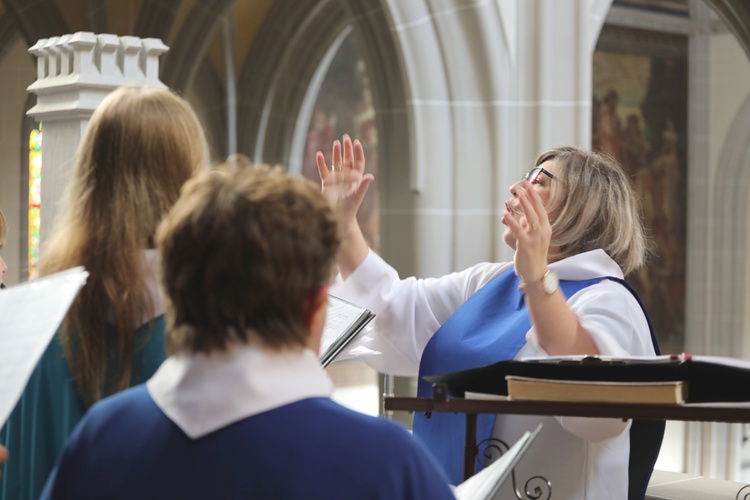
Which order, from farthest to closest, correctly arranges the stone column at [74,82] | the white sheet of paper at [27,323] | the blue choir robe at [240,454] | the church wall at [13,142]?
1. the church wall at [13,142]
2. the stone column at [74,82]
3. the white sheet of paper at [27,323]
4. the blue choir robe at [240,454]

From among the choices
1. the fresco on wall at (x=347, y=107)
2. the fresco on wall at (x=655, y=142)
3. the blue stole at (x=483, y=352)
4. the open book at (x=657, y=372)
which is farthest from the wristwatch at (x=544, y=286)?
the fresco on wall at (x=347, y=107)

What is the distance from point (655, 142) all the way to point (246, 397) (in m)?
13.6

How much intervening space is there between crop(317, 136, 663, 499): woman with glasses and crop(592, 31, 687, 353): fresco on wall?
11.2m

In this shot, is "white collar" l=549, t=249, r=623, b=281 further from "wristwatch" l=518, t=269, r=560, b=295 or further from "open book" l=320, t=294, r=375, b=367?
"open book" l=320, t=294, r=375, b=367

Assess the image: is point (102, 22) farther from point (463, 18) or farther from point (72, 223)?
point (72, 223)

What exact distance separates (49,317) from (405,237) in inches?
205

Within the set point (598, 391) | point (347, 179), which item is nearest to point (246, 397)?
point (598, 391)

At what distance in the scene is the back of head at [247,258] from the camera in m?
1.26

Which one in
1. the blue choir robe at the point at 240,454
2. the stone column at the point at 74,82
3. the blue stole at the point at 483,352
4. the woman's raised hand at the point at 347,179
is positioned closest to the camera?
the blue choir robe at the point at 240,454

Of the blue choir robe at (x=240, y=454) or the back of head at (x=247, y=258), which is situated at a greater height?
the back of head at (x=247, y=258)

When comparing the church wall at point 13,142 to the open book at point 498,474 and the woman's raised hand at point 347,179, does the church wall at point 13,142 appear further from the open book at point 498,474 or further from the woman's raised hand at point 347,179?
the open book at point 498,474

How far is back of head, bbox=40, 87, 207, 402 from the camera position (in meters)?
1.74

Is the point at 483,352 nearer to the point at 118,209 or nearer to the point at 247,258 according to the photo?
the point at 118,209

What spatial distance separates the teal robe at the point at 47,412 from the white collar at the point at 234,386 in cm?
46
